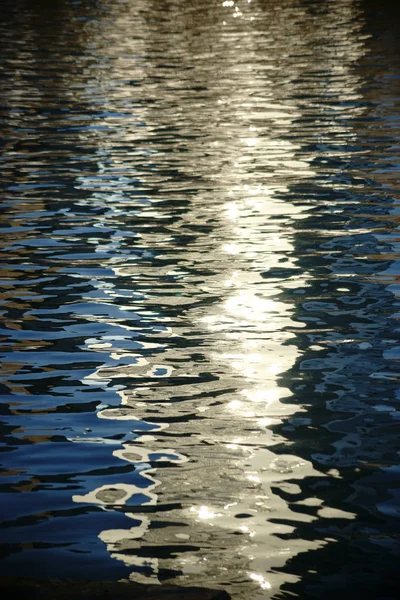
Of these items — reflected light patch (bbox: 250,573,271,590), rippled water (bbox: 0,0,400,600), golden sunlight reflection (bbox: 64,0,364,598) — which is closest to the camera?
reflected light patch (bbox: 250,573,271,590)

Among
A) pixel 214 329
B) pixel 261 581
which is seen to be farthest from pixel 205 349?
pixel 261 581

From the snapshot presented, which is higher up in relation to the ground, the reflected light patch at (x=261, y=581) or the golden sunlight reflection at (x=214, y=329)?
the golden sunlight reflection at (x=214, y=329)

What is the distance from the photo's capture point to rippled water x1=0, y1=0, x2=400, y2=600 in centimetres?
617

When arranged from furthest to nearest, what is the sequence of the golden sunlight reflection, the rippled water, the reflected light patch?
1. the golden sunlight reflection
2. the rippled water
3. the reflected light patch

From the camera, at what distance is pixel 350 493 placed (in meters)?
6.75

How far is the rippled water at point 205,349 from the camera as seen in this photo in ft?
20.2

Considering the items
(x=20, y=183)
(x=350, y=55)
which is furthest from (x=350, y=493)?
(x=350, y=55)

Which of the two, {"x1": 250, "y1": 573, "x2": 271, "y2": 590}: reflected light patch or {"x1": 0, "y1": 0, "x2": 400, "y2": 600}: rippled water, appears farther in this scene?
{"x1": 0, "y1": 0, "x2": 400, "y2": 600}: rippled water

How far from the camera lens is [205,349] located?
951cm

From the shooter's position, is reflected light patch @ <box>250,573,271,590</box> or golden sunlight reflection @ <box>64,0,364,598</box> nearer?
reflected light patch @ <box>250,573,271,590</box>

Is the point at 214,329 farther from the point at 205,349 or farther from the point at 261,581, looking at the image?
the point at 261,581

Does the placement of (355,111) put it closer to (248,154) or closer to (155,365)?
(248,154)

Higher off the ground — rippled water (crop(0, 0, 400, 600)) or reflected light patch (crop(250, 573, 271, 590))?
rippled water (crop(0, 0, 400, 600))

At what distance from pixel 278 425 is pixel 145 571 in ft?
7.65
